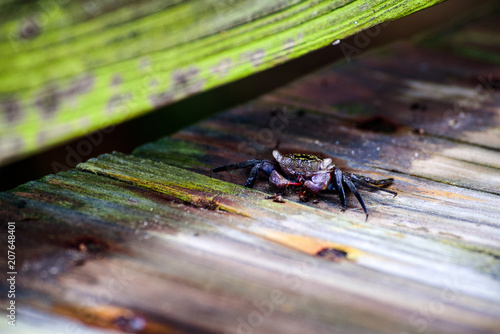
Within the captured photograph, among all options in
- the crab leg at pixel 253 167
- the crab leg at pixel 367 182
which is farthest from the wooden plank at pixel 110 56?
the crab leg at pixel 367 182

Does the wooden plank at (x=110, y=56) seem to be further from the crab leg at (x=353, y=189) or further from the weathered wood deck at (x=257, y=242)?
the crab leg at (x=353, y=189)

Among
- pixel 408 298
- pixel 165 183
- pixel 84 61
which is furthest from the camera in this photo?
pixel 165 183

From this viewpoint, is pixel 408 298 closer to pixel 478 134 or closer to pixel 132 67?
pixel 132 67

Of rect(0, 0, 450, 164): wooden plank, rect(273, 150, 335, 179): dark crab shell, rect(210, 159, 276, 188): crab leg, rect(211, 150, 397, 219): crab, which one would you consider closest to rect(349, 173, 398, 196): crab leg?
rect(211, 150, 397, 219): crab

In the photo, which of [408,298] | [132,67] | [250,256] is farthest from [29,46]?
[408,298]

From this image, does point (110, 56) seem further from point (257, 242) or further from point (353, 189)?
point (353, 189)

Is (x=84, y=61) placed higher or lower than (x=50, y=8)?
lower
